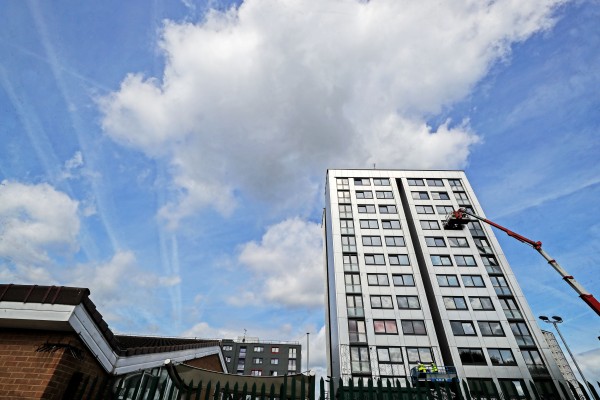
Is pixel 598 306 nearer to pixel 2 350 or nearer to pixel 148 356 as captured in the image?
pixel 148 356

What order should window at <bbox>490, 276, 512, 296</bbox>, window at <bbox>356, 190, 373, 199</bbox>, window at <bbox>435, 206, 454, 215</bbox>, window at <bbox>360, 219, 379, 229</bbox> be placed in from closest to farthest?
window at <bbox>490, 276, 512, 296</bbox> < window at <bbox>360, 219, 379, 229</bbox> < window at <bbox>435, 206, 454, 215</bbox> < window at <bbox>356, 190, 373, 199</bbox>

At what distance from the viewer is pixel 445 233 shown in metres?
40.1

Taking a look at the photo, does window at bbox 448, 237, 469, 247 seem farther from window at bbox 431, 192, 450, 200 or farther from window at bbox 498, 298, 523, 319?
window at bbox 498, 298, 523, 319

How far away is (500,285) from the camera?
35906 mm

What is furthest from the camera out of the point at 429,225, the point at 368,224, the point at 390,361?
the point at 368,224

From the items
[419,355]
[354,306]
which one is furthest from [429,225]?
[419,355]

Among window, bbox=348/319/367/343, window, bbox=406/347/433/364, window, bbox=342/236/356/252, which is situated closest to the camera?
window, bbox=406/347/433/364

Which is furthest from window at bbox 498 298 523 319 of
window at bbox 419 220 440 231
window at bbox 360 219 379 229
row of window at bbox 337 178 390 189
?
row of window at bbox 337 178 390 189

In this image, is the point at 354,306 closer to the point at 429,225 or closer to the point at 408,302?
the point at 408,302

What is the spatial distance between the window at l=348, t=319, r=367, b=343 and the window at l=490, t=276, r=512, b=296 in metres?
17.0

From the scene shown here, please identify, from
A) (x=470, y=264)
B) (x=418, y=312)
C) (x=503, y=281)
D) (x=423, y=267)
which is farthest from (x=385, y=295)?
(x=503, y=281)

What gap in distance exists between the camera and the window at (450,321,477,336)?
106ft

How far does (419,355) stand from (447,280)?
9.96 m

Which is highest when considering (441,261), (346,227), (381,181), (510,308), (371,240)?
(381,181)
